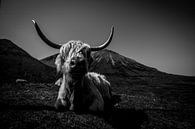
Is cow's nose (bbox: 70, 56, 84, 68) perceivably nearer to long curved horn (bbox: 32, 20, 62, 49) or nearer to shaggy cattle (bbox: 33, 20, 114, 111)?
shaggy cattle (bbox: 33, 20, 114, 111)

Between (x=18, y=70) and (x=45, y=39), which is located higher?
(x=45, y=39)

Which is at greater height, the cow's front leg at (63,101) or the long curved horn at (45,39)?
the long curved horn at (45,39)

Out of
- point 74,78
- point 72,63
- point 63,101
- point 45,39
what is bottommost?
point 63,101

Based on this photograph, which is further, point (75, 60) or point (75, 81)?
point (75, 81)

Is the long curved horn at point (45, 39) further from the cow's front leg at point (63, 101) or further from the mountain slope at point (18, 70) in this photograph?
the mountain slope at point (18, 70)

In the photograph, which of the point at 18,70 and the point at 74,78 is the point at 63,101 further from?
the point at 18,70

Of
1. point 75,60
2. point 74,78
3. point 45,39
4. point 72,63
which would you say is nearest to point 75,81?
point 74,78

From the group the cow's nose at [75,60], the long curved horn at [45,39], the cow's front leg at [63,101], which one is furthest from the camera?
the cow's front leg at [63,101]

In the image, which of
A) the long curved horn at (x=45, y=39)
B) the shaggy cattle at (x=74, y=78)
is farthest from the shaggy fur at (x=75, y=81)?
→ the long curved horn at (x=45, y=39)

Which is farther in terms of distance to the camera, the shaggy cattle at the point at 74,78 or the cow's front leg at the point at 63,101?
the cow's front leg at the point at 63,101

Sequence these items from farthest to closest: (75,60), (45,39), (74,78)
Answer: (45,39) < (74,78) < (75,60)

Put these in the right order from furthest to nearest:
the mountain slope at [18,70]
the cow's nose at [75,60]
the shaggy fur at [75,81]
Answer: the mountain slope at [18,70], the shaggy fur at [75,81], the cow's nose at [75,60]

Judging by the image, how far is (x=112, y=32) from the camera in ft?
19.8

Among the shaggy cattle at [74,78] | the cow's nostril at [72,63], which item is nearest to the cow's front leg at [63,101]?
the shaggy cattle at [74,78]
